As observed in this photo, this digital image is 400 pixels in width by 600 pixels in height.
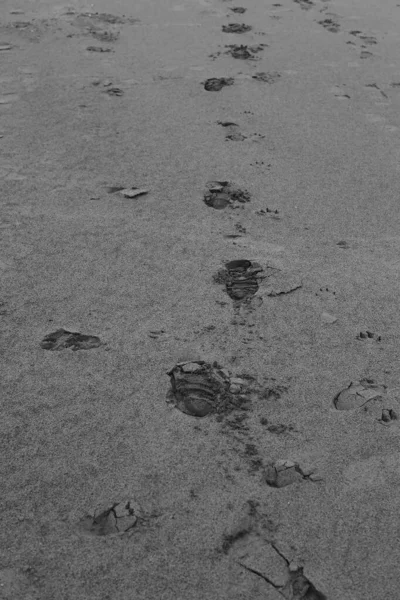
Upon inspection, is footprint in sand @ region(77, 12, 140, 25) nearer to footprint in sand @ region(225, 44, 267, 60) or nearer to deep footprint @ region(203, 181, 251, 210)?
footprint in sand @ region(225, 44, 267, 60)

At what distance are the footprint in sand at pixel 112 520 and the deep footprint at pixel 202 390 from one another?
12.3 inches

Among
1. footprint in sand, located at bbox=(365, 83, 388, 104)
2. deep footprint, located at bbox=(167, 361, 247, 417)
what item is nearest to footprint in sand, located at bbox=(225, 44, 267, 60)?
footprint in sand, located at bbox=(365, 83, 388, 104)

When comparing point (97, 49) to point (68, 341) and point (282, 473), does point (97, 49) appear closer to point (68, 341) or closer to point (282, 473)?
point (68, 341)

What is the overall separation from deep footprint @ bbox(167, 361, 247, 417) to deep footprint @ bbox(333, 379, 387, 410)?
0.77 ft

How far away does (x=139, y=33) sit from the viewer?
14.0ft

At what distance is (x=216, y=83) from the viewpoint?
142 inches

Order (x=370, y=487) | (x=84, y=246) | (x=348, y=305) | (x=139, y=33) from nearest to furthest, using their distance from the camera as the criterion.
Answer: (x=370, y=487) → (x=348, y=305) → (x=84, y=246) → (x=139, y=33)

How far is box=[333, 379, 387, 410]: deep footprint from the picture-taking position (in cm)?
173

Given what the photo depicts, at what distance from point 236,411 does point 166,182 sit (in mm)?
1294

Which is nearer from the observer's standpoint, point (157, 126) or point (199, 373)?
point (199, 373)

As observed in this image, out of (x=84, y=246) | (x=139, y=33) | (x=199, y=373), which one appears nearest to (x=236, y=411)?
(x=199, y=373)

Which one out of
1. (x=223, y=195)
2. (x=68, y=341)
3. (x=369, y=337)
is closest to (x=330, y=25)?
(x=223, y=195)

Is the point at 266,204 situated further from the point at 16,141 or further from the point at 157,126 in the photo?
the point at 16,141

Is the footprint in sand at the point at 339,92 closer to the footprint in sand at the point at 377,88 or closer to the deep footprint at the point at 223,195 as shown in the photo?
the footprint in sand at the point at 377,88
